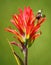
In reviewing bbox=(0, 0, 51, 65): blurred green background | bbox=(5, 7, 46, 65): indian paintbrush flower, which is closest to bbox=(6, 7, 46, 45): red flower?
bbox=(5, 7, 46, 65): indian paintbrush flower

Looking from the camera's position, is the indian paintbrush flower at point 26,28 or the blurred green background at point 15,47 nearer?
the indian paintbrush flower at point 26,28

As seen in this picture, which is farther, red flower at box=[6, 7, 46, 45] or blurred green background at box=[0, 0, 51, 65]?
blurred green background at box=[0, 0, 51, 65]

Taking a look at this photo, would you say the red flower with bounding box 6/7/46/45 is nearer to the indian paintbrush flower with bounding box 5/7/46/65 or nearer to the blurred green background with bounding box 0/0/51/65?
the indian paintbrush flower with bounding box 5/7/46/65

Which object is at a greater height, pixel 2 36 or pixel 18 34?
pixel 18 34

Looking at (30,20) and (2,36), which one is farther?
(2,36)

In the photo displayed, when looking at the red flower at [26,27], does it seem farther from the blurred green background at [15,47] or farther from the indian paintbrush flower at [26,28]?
the blurred green background at [15,47]

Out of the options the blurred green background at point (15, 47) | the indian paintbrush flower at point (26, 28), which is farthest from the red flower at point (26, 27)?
the blurred green background at point (15, 47)

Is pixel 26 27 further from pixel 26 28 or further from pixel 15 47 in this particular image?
pixel 15 47

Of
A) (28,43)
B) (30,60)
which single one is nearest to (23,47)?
(28,43)

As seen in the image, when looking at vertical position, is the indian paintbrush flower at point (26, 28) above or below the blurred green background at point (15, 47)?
above

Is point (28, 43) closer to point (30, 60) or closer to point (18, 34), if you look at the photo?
point (18, 34)

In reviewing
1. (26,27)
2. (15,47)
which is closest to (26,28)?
(26,27)
